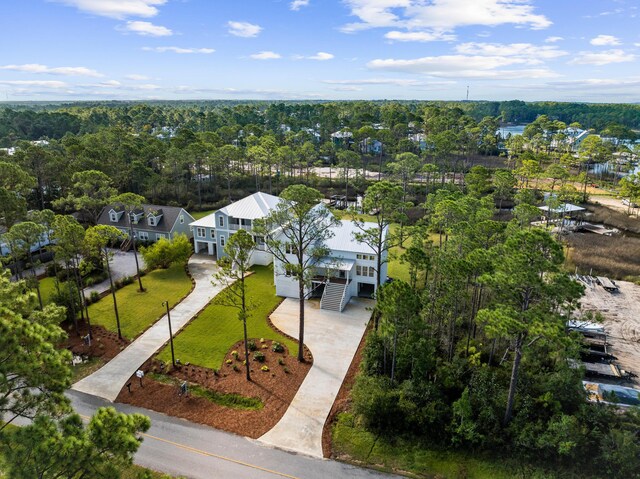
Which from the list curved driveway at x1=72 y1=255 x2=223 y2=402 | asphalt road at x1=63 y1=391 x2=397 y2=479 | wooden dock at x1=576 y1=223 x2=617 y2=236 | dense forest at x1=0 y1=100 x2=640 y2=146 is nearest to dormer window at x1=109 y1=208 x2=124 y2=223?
curved driveway at x1=72 y1=255 x2=223 y2=402

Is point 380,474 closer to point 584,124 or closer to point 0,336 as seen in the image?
point 0,336

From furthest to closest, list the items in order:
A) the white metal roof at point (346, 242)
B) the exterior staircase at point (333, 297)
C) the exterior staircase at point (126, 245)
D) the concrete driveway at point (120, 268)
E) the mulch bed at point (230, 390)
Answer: the exterior staircase at point (126, 245) < the concrete driveway at point (120, 268) < the white metal roof at point (346, 242) < the exterior staircase at point (333, 297) < the mulch bed at point (230, 390)

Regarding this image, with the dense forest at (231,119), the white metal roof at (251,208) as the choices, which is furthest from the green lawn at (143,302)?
the dense forest at (231,119)

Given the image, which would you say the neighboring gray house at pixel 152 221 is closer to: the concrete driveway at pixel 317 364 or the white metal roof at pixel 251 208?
the white metal roof at pixel 251 208

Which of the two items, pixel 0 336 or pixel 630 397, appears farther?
pixel 630 397

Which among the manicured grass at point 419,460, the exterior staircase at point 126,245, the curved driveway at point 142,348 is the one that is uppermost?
the exterior staircase at point 126,245

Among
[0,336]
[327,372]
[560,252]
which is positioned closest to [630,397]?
[560,252]

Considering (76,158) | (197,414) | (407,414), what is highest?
(76,158)
